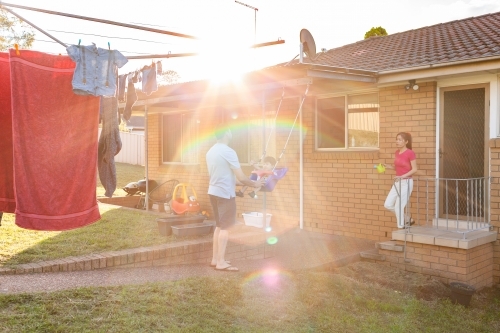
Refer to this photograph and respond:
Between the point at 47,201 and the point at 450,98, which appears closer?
the point at 47,201

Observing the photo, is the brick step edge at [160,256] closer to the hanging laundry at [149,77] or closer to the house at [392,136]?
the house at [392,136]

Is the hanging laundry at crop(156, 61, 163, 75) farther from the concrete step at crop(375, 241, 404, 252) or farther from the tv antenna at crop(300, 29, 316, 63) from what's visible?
the concrete step at crop(375, 241, 404, 252)

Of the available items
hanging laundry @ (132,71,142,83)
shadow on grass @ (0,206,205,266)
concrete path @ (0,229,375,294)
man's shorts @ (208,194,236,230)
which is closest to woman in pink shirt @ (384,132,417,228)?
concrete path @ (0,229,375,294)

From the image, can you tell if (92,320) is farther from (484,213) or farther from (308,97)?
(308,97)

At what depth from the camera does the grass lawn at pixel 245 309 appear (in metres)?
4.52

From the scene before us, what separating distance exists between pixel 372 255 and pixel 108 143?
17.0 ft

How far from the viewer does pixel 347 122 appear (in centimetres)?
962

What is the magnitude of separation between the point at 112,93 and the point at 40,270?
312cm

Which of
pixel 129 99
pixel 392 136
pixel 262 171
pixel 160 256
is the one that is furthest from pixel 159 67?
pixel 392 136

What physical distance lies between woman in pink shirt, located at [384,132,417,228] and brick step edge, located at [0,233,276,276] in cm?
212

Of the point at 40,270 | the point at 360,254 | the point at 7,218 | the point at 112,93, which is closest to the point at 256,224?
the point at 360,254

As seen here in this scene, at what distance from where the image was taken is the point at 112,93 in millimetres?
4141

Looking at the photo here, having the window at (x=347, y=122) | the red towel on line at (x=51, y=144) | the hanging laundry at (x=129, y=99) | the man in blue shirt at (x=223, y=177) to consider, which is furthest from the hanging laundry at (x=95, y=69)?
the window at (x=347, y=122)

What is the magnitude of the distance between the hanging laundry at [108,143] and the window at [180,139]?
28.7 ft
